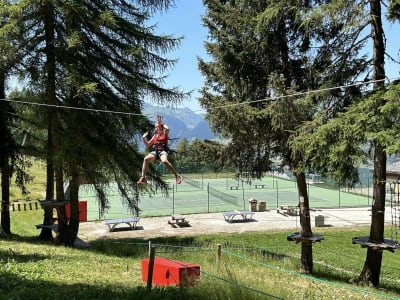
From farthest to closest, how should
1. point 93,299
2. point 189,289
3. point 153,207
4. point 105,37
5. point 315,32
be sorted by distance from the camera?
1. point 153,207
2. point 105,37
3. point 315,32
4. point 189,289
5. point 93,299

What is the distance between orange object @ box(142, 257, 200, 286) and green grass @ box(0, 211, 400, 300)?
0.21 m

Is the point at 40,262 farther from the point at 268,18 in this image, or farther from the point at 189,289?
the point at 268,18

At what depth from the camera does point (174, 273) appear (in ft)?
25.2

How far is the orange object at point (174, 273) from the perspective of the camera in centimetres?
751

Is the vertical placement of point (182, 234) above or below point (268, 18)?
below

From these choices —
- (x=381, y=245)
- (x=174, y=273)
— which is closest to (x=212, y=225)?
(x=381, y=245)

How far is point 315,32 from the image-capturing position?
12.5m

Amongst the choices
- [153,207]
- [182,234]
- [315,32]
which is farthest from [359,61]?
[153,207]

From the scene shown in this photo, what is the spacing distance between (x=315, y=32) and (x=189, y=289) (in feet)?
28.1

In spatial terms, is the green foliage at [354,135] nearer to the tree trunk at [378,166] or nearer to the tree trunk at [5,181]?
the tree trunk at [378,166]

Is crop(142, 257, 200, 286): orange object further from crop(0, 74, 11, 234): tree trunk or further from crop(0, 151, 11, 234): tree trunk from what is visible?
crop(0, 151, 11, 234): tree trunk

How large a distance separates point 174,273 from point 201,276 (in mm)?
482

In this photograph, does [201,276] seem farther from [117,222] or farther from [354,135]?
[117,222]

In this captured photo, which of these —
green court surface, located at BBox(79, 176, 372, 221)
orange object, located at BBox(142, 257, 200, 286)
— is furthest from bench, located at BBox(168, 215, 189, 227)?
orange object, located at BBox(142, 257, 200, 286)
